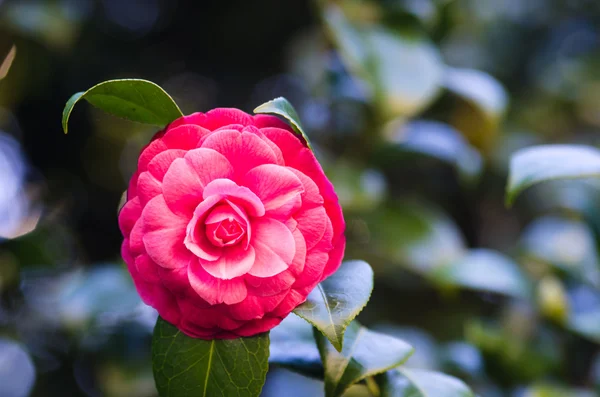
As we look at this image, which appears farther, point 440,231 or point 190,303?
point 440,231

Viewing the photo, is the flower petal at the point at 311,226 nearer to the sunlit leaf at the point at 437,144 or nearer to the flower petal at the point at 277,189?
the flower petal at the point at 277,189

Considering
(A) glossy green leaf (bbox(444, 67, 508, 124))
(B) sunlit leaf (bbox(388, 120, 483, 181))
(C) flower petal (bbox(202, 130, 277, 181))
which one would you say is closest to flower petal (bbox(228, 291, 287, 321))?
(C) flower petal (bbox(202, 130, 277, 181))

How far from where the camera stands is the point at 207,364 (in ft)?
1.68

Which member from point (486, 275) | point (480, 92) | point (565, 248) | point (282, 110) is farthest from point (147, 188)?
point (565, 248)

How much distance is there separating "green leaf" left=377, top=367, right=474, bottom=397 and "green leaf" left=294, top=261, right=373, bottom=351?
0.46ft

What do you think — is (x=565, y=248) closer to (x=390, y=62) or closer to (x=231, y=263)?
(x=390, y=62)

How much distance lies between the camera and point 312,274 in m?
0.48

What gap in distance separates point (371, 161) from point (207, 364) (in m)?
0.77

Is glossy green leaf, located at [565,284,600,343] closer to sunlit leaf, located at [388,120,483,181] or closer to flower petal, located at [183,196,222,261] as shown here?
sunlit leaf, located at [388,120,483,181]

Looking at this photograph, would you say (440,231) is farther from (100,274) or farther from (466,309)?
(100,274)

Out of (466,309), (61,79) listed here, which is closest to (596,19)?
(466,309)

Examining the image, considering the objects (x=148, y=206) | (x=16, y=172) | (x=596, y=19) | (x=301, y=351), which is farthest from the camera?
(x=596, y=19)

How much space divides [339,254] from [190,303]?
0.14 m

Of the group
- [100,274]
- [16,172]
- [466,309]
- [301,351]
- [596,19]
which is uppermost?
[596,19]
